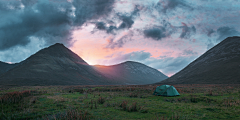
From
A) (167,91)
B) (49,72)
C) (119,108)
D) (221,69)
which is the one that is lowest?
(119,108)

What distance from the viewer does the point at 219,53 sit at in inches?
5748

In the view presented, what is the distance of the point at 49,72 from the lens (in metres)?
141

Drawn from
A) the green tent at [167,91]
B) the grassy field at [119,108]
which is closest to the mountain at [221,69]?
the green tent at [167,91]

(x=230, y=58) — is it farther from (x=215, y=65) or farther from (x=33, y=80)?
(x=33, y=80)

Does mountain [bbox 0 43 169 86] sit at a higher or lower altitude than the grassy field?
higher

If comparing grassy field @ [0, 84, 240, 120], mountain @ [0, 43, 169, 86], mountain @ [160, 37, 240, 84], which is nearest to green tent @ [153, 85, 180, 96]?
grassy field @ [0, 84, 240, 120]

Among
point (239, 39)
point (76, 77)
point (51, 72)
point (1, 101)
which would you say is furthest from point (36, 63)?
point (239, 39)

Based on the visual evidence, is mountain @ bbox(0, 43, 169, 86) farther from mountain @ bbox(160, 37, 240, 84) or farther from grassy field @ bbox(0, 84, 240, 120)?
grassy field @ bbox(0, 84, 240, 120)

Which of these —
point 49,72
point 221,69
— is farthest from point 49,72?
point 221,69

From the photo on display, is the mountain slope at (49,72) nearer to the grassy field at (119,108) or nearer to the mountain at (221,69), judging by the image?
the mountain at (221,69)

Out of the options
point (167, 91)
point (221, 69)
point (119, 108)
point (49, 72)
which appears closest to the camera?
point (119, 108)

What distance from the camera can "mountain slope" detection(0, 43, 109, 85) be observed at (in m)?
115

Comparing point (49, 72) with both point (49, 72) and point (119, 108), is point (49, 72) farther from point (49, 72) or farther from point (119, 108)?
point (119, 108)

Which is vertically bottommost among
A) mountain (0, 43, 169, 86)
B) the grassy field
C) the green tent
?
the grassy field
